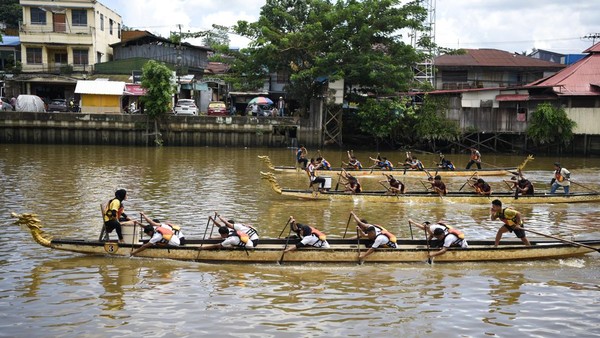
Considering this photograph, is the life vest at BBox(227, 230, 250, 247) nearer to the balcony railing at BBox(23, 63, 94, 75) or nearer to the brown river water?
the brown river water

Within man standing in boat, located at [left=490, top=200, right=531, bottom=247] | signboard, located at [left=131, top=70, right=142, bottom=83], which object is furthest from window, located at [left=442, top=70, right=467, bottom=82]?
man standing in boat, located at [left=490, top=200, right=531, bottom=247]

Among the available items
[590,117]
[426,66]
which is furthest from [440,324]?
[426,66]

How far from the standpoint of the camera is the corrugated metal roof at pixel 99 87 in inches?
1918

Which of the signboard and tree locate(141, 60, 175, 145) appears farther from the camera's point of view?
the signboard

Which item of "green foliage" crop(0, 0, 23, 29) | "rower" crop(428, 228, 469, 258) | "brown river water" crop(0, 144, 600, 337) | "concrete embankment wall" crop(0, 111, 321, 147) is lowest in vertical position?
"brown river water" crop(0, 144, 600, 337)

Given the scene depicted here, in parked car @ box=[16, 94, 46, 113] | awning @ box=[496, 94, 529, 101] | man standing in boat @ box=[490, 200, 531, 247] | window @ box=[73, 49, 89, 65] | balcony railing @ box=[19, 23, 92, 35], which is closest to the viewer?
man standing in boat @ box=[490, 200, 531, 247]

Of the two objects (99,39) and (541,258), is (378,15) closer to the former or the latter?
(99,39)

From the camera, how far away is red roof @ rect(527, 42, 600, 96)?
140 feet

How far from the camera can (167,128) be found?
47.0 meters

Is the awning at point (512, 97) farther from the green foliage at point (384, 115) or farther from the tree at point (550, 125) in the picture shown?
the green foliage at point (384, 115)

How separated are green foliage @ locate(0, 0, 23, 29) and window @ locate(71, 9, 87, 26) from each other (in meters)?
15.9

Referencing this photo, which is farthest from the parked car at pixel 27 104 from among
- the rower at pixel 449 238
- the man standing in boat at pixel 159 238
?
the rower at pixel 449 238

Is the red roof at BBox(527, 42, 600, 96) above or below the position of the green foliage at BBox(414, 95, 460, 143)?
above

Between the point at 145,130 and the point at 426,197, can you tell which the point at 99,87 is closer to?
the point at 145,130
